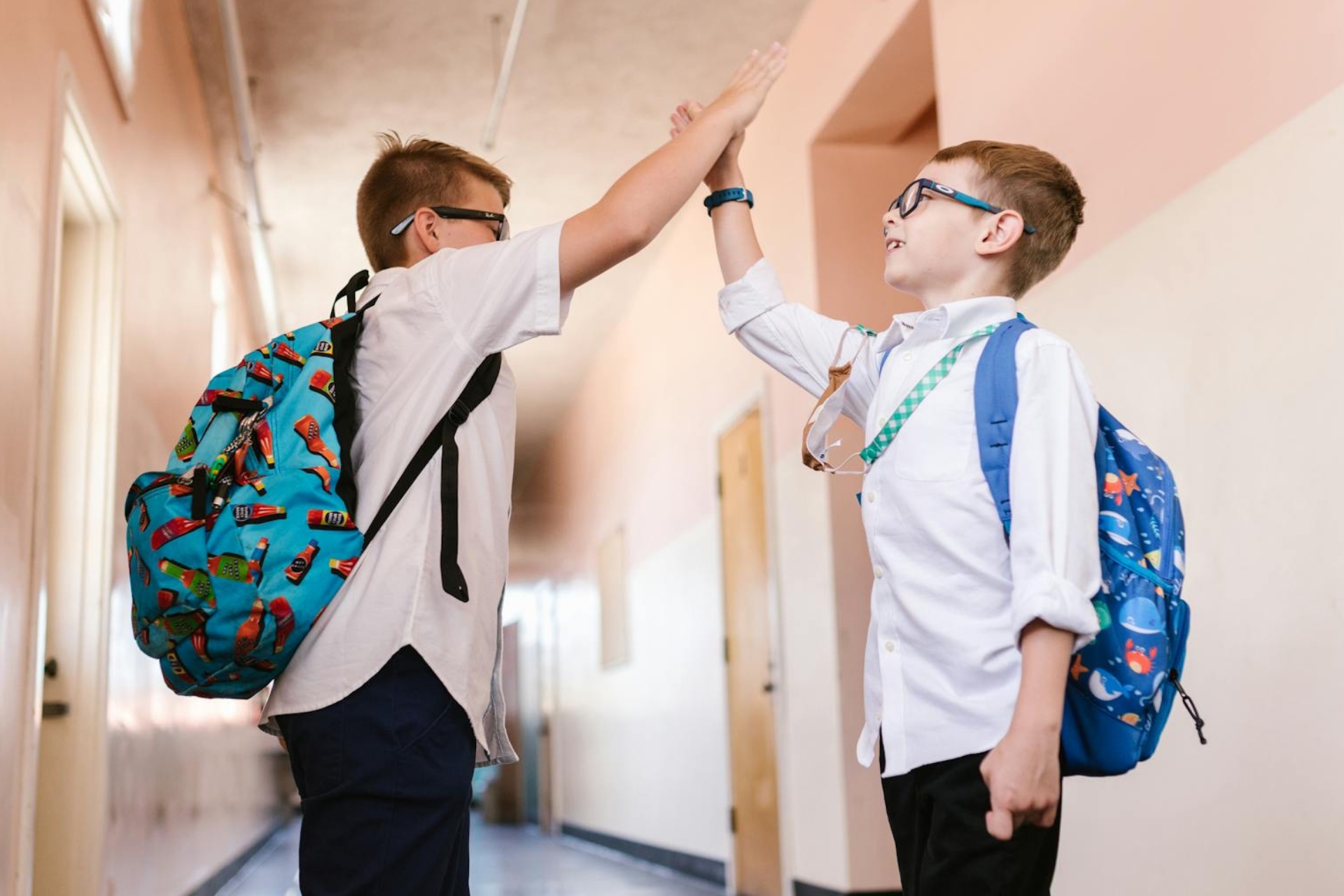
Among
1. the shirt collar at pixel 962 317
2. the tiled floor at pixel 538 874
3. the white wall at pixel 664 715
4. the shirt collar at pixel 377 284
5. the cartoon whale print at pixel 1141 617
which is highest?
the shirt collar at pixel 377 284

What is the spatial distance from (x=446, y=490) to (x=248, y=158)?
4656 millimetres

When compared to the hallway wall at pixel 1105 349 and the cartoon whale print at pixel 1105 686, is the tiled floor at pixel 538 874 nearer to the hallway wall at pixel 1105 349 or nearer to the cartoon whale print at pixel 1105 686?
the hallway wall at pixel 1105 349

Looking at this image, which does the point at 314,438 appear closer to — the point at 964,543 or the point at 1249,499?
the point at 964,543

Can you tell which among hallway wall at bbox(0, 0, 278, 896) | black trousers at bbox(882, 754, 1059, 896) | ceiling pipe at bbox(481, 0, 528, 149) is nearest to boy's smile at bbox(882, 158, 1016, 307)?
black trousers at bbox(882, 754, 1059, 896)

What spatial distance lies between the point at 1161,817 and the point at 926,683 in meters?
1.42

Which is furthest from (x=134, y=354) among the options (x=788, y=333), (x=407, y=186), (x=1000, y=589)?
(x=1000, y=589)

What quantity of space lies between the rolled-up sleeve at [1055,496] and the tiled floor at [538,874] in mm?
4595

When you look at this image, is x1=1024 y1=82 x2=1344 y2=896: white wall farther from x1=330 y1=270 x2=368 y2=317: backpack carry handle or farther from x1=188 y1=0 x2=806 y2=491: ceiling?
x1=188 y1=0 x2=806 y2=491: ceiling

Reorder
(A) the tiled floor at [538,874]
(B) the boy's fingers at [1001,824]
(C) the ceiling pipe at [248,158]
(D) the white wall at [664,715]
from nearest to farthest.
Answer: (B) the boy's fingers at [1001,824] < (C) the ceiling pipe at [248,158] < (A) the tiled floor at [538,874] < (D) the white wall at [664,715]

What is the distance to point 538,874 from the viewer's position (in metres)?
6.61

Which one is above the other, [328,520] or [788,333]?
[788,333]

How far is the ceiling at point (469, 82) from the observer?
488 centimetres

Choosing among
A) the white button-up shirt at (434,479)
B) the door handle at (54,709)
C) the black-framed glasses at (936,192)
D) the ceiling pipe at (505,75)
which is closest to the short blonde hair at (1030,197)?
the black-framed glasses at (936,192)

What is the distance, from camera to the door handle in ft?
10.7
